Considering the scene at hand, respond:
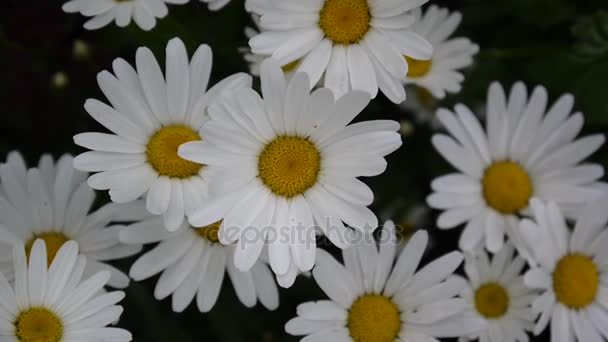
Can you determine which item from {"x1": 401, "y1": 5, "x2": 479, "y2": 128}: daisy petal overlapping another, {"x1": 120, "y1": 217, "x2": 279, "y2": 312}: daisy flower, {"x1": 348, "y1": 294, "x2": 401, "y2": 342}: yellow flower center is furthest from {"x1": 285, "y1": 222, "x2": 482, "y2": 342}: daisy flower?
{"x1": 401, "y1": 5, "x2": 479, "y2": 128}: daisy petal overlapping another

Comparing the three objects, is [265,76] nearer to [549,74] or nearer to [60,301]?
[60,301]

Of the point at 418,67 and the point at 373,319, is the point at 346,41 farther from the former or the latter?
the point at 373,319

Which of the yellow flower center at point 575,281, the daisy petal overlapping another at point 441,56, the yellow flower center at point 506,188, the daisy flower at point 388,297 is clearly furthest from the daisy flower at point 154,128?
the yellow flower center at point 575,281

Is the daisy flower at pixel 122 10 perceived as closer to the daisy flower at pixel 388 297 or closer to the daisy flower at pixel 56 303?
the daisy flower at pixel 56 303

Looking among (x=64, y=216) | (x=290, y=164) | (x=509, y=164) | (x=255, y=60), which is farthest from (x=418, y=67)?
(x=64, y=216)

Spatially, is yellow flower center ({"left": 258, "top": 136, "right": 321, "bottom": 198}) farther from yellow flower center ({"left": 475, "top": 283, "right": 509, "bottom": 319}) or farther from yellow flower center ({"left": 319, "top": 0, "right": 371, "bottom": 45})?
yellow flower center ({"left": 475, "top": 283, "right": 509, "bottom": 319})

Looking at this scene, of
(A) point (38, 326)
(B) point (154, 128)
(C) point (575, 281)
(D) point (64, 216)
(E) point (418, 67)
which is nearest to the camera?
(A) point (38, 326)

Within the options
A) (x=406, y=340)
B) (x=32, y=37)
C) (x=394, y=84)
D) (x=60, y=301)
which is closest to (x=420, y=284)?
(x=406, y=340)

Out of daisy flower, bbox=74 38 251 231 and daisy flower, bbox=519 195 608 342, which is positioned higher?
daisy flower, bbox=74 38 251 231

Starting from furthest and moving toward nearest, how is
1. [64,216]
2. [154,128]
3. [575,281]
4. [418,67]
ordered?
[418,67] < [575,281] < [64,216] < [154,128]
